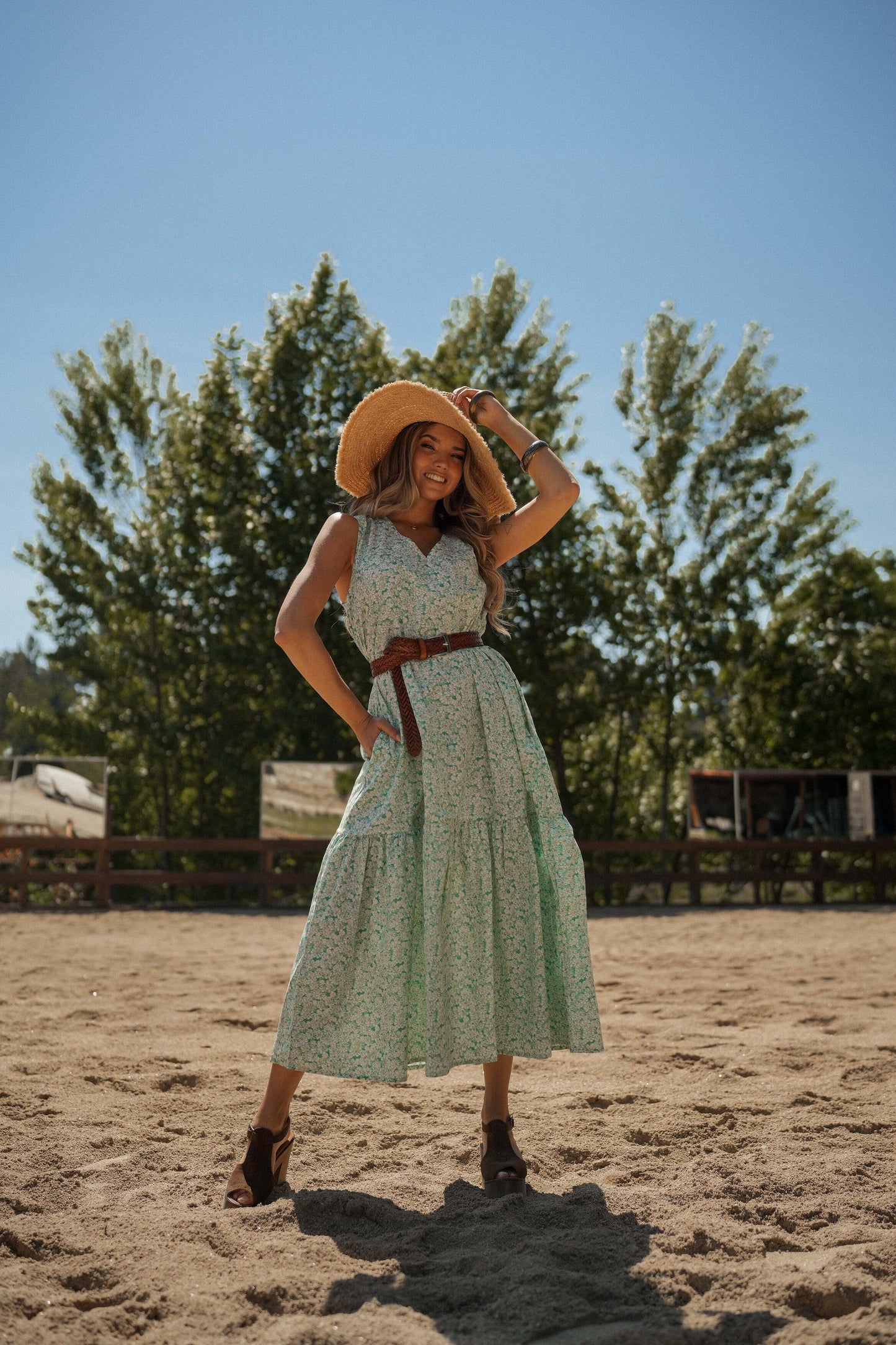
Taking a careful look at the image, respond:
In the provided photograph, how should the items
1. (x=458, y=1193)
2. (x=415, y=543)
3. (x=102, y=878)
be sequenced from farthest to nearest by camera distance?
(x=102, y=878) → (x=415, y=543) → (x=458, y=1193)

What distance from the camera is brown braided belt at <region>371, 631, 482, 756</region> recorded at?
267 centimetres

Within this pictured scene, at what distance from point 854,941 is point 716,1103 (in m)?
5.97

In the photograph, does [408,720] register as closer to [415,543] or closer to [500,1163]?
[415,543]

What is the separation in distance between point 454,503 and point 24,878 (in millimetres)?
11338

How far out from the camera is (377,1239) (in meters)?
2.24

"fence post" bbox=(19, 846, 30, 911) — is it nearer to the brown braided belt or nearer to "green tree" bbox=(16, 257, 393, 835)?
"green tree" bbox=(16, 257, 393, 835)

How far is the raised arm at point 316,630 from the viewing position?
105 inches

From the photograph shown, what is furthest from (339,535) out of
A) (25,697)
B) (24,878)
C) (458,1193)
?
(25,697)

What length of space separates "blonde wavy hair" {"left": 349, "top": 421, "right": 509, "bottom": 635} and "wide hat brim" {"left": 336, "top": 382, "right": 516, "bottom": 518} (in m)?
0.02

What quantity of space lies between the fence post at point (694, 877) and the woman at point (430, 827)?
12262 millimetres

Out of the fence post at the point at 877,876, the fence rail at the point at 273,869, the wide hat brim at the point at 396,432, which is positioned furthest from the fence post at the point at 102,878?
the wide hat brim at the point at 396,432

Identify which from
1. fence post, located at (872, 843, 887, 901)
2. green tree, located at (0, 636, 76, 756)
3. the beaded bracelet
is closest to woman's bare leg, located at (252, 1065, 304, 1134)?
the beaded bracelet

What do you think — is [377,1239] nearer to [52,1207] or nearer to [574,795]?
[52,1207]

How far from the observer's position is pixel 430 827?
102 inches
